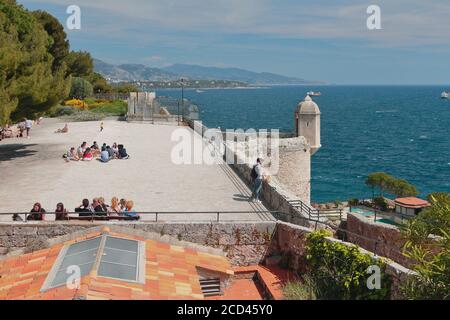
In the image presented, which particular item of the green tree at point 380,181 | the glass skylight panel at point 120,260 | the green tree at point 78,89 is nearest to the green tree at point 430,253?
the glass skylight panel at point 120,260

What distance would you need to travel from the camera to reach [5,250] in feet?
44.0

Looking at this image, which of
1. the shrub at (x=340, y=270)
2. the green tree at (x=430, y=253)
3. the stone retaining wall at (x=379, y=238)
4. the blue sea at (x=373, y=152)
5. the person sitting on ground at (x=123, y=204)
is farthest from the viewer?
the blue sea at (x=373, y=152)

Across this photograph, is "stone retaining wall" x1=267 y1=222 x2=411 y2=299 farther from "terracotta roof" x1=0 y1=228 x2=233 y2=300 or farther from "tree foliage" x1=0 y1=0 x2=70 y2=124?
"tree foliage" x1=0 y1=0 x2=70 y2=124

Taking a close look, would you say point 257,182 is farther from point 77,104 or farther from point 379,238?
point 77,104

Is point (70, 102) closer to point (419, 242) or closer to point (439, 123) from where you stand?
point (419, 242)

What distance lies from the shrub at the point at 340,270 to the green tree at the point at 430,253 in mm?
873

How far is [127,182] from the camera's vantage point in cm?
1961

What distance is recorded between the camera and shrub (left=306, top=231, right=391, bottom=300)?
1084cm

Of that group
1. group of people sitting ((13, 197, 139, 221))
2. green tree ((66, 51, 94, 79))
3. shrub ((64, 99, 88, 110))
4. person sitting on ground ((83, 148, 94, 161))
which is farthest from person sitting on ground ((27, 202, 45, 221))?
green tree ((66, 51, 94, 79))

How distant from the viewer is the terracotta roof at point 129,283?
9523 millimetres

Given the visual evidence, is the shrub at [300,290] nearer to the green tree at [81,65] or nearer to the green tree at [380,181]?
the green tree at [380,181]

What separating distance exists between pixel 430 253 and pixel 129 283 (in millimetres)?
6307
